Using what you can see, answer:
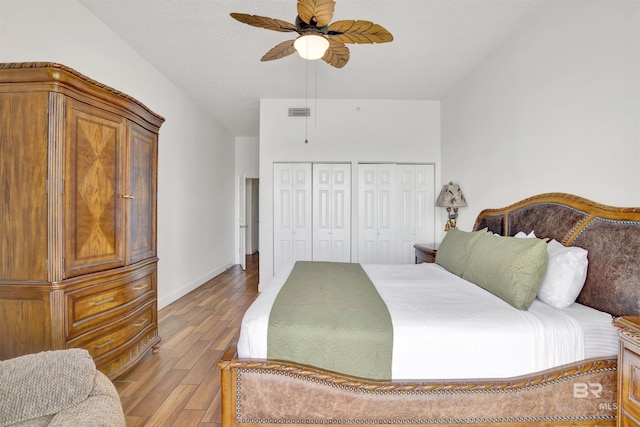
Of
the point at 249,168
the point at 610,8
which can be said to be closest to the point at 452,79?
the point at 610,8

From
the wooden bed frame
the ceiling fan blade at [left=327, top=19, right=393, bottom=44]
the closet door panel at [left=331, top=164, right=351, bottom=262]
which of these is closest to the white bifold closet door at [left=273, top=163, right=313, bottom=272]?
the closet door panel at [left=331, top=164, right=351, bottom=262]

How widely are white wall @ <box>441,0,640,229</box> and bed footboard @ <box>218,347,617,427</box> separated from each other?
1.12 metres

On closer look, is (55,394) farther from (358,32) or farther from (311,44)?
(358,32)

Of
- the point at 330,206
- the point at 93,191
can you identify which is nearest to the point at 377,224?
the point at 330,206

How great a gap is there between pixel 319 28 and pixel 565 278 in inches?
82.7

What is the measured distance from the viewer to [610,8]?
1.82m

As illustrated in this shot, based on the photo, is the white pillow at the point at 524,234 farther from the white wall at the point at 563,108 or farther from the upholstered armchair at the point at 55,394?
the upholstered armchair at the point at 55,394

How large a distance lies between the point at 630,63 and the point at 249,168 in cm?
600

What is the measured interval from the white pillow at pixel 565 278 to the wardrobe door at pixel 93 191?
272 cm

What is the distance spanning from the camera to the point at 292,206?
4598 mm

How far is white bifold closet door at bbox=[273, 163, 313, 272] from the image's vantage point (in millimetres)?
4594

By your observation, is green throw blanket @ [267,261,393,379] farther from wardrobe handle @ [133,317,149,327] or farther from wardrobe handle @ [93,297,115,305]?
wardrobe handle @ [133,317,149,327]

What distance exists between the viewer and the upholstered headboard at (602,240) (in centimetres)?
153

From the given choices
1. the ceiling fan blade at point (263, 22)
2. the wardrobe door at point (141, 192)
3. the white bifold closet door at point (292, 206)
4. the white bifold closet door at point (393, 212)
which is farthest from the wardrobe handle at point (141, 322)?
the white bifold closet door at point (393, 212)
